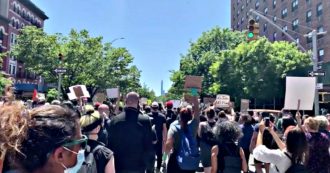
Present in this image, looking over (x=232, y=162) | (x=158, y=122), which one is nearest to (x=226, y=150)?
(x=232, y=162)

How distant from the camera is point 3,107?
70.2 inches

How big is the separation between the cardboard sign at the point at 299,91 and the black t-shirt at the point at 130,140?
276 cm

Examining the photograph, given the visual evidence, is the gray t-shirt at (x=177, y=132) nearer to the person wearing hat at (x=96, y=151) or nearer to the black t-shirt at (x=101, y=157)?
the person wearing hat at (x=96, y=151)

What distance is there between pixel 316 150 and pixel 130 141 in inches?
93.4

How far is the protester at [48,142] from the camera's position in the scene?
1.68 meters

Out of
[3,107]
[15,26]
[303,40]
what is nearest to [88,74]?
[15,26]

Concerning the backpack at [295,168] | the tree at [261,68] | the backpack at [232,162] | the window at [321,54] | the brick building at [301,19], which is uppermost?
the brick building at [301,19]

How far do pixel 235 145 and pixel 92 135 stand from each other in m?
2.29

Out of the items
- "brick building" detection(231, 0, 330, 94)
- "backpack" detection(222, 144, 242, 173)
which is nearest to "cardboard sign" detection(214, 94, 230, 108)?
"backpack" detection(222, 144, 242, 173)

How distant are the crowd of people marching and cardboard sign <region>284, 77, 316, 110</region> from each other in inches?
23.7

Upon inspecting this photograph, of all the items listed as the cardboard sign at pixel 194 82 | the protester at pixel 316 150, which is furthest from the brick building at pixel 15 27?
the protester at pixel 316 150

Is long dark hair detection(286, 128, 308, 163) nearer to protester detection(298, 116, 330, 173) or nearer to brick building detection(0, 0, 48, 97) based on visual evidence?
protester detection(298, 116, 330, 173)

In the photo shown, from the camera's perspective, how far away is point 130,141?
552 cm

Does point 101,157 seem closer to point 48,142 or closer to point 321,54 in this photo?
point 48,142
